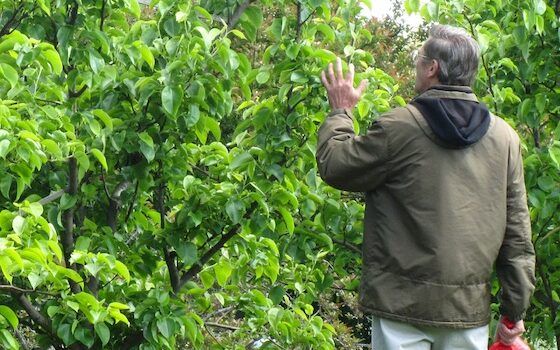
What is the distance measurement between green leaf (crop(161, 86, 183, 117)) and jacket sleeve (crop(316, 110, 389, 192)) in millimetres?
721

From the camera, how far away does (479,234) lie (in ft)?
11.7

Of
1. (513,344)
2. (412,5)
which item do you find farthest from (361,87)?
(513,344)

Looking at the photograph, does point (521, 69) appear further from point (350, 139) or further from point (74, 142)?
point (74, 142)

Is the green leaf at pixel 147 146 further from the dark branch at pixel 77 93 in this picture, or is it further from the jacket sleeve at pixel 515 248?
the jacket sleeve at pixel 515 248

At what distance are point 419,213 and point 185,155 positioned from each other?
5.00ft

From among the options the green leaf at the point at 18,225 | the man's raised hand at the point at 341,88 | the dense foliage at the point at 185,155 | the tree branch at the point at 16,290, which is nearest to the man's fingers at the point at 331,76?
the man's raised hand at the point at 341,88

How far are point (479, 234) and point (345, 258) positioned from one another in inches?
50.6

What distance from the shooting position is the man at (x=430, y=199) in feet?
11.4

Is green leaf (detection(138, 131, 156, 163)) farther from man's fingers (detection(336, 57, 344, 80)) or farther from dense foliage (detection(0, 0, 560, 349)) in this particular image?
man's fingers (detection(336, 57, 344, 80))

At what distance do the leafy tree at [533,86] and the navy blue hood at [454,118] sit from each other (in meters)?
0.94

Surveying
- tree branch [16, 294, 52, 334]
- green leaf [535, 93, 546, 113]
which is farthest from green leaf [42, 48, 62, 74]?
green leaf [535, 93, 546, 113]

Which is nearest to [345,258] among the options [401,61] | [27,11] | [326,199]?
[326,199]

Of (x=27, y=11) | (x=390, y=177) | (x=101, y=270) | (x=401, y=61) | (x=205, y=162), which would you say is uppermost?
(x=27, y=11)

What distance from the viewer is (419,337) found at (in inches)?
138
